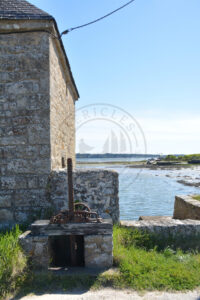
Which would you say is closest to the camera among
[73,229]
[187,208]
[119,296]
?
[119,296]

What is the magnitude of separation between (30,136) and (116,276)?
2733mm

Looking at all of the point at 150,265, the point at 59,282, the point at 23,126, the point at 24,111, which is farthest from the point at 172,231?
the point at 24,111

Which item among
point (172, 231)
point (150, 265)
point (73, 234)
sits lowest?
point (150, 265)

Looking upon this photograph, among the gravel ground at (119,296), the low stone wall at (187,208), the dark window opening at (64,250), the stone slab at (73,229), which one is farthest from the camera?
the low stone wall at (187,208)

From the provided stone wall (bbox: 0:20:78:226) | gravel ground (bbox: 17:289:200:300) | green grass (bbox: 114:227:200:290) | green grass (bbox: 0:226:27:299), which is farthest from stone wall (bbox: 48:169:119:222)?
gravel ground (bbox: 17:289:200:300)

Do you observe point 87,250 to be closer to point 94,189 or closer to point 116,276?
point 116,276

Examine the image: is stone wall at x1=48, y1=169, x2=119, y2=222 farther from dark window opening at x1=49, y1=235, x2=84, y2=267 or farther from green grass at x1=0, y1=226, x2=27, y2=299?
green grass at x1=0, y1=226, x2=27, y2=299

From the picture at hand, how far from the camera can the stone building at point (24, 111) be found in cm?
464

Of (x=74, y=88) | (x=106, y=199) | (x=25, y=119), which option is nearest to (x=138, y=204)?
(x=74, y=88)

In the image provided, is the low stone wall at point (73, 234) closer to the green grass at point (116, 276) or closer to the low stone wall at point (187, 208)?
the green grass at point (116, 276)

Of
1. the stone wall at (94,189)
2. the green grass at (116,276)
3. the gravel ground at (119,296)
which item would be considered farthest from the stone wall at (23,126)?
the gravel ground at (119,296)

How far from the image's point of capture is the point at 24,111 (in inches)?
184

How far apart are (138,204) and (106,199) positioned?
921cm

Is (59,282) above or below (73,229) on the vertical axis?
below
